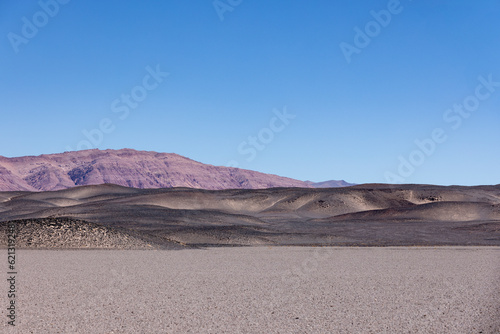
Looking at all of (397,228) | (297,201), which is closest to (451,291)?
(397,228)

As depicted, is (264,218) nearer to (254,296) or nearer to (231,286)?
(231,286)

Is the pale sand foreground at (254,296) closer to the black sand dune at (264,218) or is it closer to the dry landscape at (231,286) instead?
the dry landscape at (231,286)

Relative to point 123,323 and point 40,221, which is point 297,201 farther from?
point 123,323

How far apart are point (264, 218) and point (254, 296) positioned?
5996 centimetres

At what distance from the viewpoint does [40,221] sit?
32125 millimetres

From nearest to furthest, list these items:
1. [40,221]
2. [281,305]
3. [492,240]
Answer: [281,305], [40,221], [492,240]

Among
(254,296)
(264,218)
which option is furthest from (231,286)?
(264,218)

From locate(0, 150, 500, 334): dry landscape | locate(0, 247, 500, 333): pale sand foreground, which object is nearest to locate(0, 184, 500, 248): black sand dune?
locate(0, 150, 500, 334): dry landscape

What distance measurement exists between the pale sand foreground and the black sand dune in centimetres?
861

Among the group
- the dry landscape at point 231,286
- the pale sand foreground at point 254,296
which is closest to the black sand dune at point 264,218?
the dry landscape at point 231,286

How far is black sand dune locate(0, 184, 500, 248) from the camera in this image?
107ft

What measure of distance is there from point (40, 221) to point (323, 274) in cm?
1953

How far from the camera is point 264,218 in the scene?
73.9 meters

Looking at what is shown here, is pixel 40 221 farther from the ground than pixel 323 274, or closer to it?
farther from the ground
